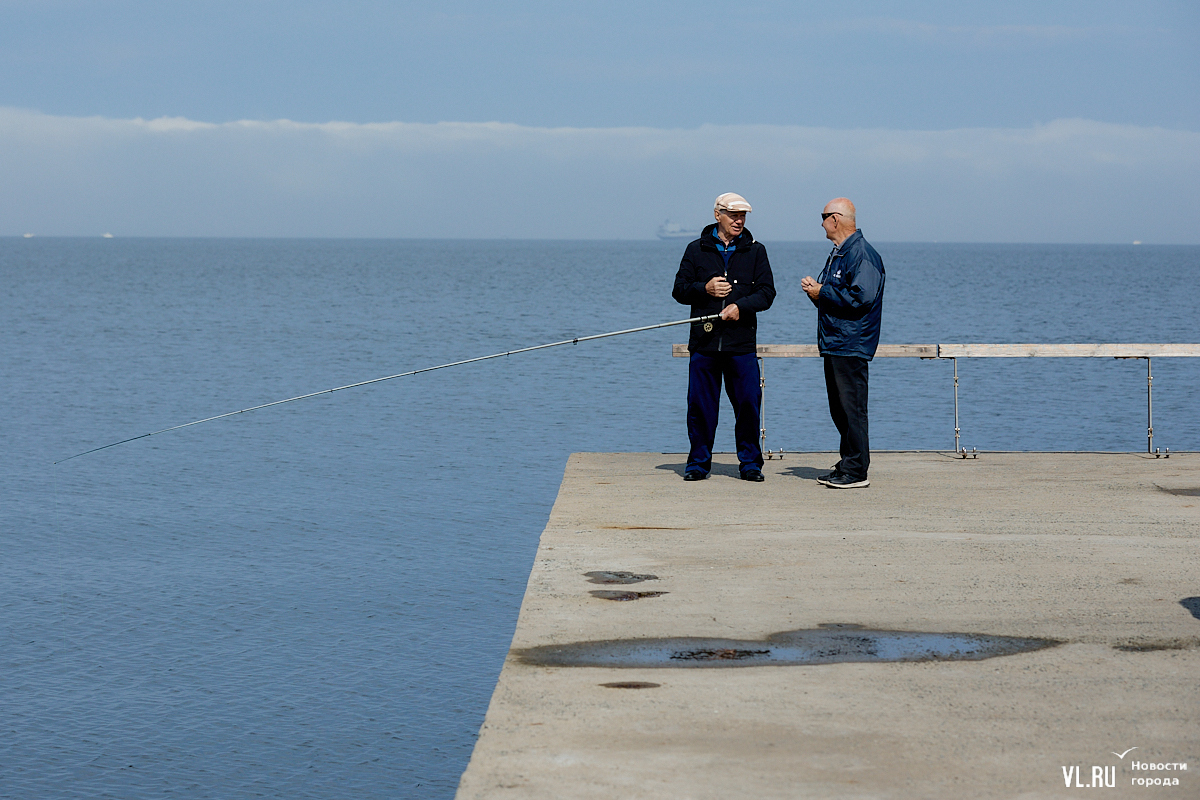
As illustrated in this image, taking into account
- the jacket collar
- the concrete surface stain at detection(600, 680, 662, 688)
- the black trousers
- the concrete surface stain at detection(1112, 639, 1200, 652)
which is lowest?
the concrete surface stain at detection(1112, 639, 1200, 652)

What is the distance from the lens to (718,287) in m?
7.95

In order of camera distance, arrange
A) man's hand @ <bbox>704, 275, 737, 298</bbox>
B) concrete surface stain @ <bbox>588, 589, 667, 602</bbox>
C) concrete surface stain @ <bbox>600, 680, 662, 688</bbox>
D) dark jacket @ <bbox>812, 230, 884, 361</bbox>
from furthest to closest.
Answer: man's hand @ <bbox>704, 275, 737, 298</bbox> < dark jacket @ <bbox>812, 230, 884, 361</bbox> < concrete surface stain @ <bbox>588, 589, 667, 602</bbox> < concrete surface stain @ <bbox>600, 680, 662, 688</bbox>

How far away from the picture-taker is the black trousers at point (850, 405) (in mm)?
7945

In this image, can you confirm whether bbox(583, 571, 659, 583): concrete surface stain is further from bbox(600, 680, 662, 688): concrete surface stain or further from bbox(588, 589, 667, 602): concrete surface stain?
bbox(600, 680, 662, 688): concrete surface stain

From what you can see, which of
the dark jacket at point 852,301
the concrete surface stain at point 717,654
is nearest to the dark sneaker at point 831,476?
the dark jacket at point 852,301

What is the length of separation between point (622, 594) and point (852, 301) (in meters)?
3.10

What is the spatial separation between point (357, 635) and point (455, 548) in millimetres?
2692

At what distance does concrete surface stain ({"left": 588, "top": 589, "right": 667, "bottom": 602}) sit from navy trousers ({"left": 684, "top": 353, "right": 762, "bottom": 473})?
9.36 ft

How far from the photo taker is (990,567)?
19.3 ft

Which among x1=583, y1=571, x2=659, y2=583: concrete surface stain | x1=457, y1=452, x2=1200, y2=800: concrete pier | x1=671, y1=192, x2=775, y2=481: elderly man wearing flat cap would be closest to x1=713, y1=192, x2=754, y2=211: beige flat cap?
x1=671, y1=192, x2=775, y2=481: elderly man wearing flat cap

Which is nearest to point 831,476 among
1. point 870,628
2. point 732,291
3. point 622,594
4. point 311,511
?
point 732,291

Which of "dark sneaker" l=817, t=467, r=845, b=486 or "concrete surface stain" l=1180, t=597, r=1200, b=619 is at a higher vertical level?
"dark sneaker" l=817, t=467, r=845, b=486

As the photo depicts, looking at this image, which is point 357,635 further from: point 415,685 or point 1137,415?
point 1137,415

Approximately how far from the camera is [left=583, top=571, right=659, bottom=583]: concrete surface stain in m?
5.65
